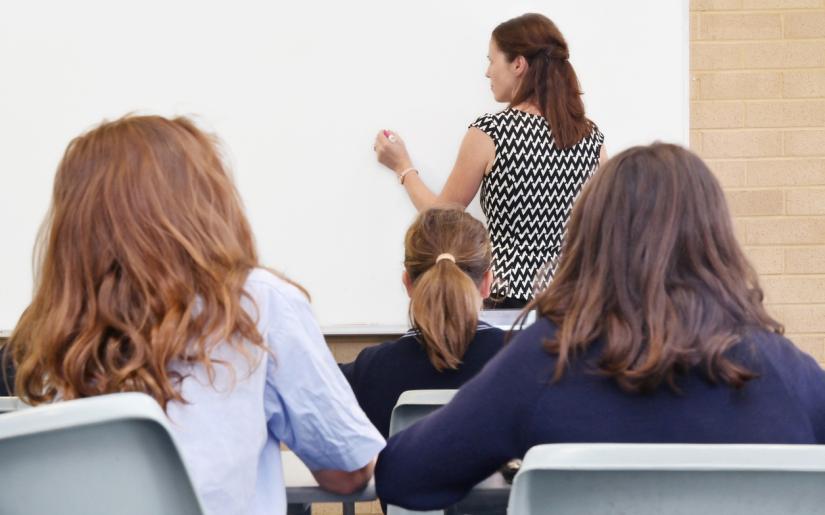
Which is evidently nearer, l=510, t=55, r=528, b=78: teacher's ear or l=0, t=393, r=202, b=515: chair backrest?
l=0, t=393, r=202, b=515: chair backrest

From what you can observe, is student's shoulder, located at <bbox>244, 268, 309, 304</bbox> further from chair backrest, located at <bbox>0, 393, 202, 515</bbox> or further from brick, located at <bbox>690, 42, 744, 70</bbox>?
brick, located at <bbox>690, 42, 744, 70</bbox>

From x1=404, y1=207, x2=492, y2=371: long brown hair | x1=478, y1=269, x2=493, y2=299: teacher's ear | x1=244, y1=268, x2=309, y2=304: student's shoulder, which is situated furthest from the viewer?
x1=478, y1=269, x2=493, y2=299: teacher's ear

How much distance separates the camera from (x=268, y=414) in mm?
1405

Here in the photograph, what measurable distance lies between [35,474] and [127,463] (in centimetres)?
9

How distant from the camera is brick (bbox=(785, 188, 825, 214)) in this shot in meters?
3.58

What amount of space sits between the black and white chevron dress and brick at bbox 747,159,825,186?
0.81m

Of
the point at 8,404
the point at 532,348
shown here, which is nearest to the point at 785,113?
the point at 532,348

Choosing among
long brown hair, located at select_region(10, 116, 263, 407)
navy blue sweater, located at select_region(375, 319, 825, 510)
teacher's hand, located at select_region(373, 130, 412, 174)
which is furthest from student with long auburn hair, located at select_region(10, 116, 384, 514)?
teacher's hand, located at select_region(373, 130, 412, 174)

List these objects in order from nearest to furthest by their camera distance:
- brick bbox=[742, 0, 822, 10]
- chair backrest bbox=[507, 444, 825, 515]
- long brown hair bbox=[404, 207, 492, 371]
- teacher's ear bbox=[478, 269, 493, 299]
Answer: chair backrest bbox=[507, 444, 825, 515] → long brown hair bbox=[404, 207, 492, 371] → teacher's ear bbox=[478, 269, 493, 299] → brick bbox=[742, 0, 822, 10]

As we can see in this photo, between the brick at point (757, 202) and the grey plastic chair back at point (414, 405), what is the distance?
212 centimetres

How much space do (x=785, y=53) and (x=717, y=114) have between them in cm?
29

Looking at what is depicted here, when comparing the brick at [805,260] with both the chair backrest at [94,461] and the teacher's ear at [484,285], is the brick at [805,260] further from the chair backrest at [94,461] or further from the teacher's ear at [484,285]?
the chair backrest at [94,461]

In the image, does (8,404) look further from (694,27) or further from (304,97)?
(694,27)

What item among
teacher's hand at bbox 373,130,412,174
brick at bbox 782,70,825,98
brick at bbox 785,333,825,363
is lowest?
brick at bbox 785,333,825,363
